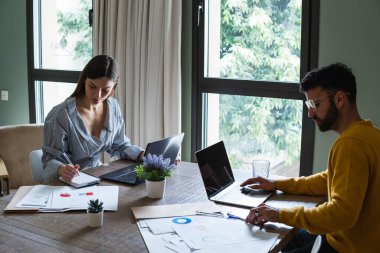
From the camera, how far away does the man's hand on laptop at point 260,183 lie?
6.52ft

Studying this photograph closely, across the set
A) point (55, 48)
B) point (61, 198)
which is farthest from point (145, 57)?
point (61, 198)

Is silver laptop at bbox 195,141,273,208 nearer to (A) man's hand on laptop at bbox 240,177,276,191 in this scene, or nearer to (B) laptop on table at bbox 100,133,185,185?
(A) man's hand on laptop at bbox 240,177,276,191

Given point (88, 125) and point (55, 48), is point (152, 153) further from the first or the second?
point (55, 48)

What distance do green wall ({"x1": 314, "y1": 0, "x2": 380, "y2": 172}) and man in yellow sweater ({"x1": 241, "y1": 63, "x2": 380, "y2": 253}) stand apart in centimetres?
103

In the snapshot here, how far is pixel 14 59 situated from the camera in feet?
14.8

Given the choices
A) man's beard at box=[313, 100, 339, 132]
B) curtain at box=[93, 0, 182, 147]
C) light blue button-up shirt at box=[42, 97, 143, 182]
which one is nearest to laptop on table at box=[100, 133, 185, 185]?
light blue button-up shirt at box=[42, 97, 143, 182]

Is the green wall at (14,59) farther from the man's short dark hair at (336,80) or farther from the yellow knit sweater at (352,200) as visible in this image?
the yellow knit sweater at (352,200)

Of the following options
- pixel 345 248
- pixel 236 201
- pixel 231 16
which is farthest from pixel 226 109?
pixel 345 248

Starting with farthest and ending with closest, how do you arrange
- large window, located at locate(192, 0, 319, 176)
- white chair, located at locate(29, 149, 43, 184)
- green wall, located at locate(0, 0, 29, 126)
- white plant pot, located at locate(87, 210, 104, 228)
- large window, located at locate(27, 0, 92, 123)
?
green wall, located at locate(0, 0, 29, 126)
large window, located at locate(27, 0, 92, 123)
large window, located at locate(192, 0, 319, 176)
white chair, located at locate(29, 149, 43, 184)
white plant pot, located at locate(87, 210, 104, 228)

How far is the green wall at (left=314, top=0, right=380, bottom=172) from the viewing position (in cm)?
259

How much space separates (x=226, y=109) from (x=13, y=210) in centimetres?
186

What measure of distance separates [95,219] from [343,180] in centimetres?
84

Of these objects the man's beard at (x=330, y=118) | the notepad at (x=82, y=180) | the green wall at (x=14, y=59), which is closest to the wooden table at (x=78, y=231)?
the notepad at (x=82, y=180)

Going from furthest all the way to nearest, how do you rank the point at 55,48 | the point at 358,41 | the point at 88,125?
1. the point at 55,48
2. the point at 358,41
3. the point at 88,125
